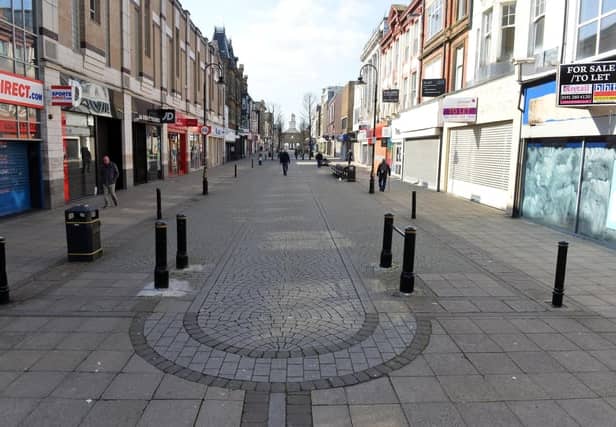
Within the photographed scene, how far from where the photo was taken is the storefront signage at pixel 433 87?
2212 centimetres

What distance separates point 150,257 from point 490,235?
7.87 meters

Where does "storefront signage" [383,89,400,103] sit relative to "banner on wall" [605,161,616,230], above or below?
above

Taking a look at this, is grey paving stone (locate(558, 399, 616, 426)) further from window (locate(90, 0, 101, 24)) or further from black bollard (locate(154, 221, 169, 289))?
window (locate(90, 0, 101, 24))

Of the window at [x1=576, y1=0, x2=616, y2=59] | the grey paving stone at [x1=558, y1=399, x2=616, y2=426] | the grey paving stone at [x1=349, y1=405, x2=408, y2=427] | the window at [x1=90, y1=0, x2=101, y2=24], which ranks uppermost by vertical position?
the window at [x1=90, y1=0, x2=101, y2=24]

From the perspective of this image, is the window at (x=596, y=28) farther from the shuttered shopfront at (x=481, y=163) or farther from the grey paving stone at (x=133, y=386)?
the grey paving stone at (x=133, y=386)

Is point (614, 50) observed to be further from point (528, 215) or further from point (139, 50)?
point (139, 50)

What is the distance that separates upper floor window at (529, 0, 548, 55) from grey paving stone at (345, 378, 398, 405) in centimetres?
1275

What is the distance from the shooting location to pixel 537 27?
45.0 feet

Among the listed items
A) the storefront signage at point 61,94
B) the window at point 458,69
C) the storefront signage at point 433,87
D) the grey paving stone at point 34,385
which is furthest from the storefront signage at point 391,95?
the grey paving stone at point 34,385

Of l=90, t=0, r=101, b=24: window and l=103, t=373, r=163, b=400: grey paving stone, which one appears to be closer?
l=103, t=373, r=163, b=400: grey paving stone

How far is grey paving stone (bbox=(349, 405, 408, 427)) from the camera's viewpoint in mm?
3509

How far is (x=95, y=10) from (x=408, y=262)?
1695 cm

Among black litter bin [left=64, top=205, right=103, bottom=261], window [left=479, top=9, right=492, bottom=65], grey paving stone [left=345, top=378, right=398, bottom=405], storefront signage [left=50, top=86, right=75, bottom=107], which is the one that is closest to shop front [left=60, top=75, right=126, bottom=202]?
storefront signage [left=50, top=86, right=75, bottom=107]

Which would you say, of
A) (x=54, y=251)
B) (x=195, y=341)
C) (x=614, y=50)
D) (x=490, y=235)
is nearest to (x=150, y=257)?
(x=54, y=251)
